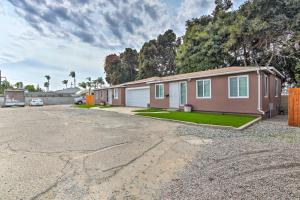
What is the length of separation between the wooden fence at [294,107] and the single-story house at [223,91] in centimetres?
239

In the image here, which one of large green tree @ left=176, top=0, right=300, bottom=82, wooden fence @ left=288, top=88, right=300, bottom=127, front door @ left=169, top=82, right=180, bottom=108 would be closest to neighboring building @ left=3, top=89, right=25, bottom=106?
large green tree @ left=176, top=0, right=300, bottom=82

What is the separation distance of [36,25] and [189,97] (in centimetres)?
1318

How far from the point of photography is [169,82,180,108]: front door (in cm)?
1734

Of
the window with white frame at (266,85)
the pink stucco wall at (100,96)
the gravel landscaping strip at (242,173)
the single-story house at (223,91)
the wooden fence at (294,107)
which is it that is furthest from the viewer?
the pink stucco wall at (100,96)

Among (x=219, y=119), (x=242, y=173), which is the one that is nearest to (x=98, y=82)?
(x=219, y=119)

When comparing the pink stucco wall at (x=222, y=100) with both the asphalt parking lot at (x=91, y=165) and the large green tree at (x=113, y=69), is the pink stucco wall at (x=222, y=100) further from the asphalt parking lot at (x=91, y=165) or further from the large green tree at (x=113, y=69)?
the large green tree at (x=113, y=69)

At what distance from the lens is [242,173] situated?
3.83m

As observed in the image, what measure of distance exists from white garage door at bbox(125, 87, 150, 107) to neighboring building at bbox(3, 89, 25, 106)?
18.9 metres

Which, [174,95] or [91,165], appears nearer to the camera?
[91,165]

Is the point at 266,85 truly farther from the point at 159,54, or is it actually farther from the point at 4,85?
the point at 4,85

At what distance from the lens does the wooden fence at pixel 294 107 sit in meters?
9.30

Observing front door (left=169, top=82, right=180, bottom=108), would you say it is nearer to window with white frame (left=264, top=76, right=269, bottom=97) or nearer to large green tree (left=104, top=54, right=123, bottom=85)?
window with white frame (left=264, top=76, right=269, bottom=97)

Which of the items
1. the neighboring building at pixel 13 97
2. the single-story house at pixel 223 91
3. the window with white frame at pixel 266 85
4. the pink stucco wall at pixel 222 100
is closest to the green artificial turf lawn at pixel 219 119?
the pink stucco wall at pixel 222 100

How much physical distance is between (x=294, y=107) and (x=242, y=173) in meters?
7.40
